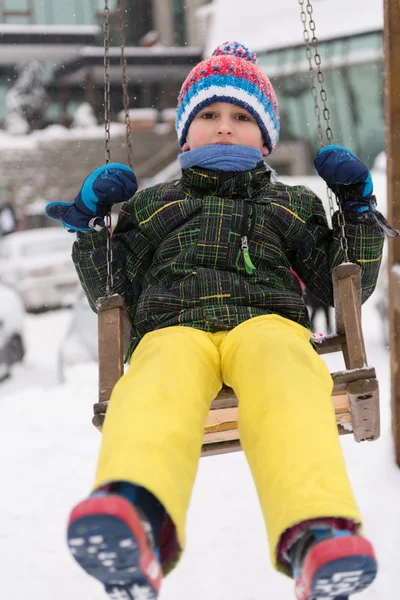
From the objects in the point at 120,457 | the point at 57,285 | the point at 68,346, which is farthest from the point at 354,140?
the point at 120,457

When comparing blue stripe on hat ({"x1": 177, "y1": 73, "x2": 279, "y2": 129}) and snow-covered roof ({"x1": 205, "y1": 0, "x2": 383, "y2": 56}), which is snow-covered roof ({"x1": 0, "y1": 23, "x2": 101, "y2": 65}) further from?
blue stripe on hat ({"x1": 177, "y1": 73, "x2": 279, "y2": 129})

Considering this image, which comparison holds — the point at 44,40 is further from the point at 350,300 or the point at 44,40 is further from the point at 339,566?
the point at 339,566

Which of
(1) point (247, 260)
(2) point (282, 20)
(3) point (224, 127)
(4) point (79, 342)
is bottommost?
(4) point (79, 342)

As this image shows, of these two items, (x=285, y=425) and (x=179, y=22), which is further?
(x=179, y=22)

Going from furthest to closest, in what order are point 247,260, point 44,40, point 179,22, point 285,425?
point 179,22 < point 44,40 < point 247,260 < point 285,425

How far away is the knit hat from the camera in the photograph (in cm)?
227

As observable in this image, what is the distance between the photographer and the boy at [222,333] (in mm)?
1346

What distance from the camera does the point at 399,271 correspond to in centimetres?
306

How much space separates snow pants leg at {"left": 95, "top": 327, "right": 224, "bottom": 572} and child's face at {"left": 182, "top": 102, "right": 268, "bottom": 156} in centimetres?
69

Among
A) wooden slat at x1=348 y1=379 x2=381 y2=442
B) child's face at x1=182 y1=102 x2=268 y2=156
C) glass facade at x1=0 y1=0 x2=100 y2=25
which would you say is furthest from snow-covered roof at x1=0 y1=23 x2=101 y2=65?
wooden slat at x1=348 y1=379 x2=381 y2=442

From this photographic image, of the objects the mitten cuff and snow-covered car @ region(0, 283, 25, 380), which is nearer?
the mitten cuff

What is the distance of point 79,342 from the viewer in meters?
7.09

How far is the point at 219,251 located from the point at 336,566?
980 mm

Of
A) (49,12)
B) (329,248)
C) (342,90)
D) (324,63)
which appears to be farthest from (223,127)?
(49,12)
